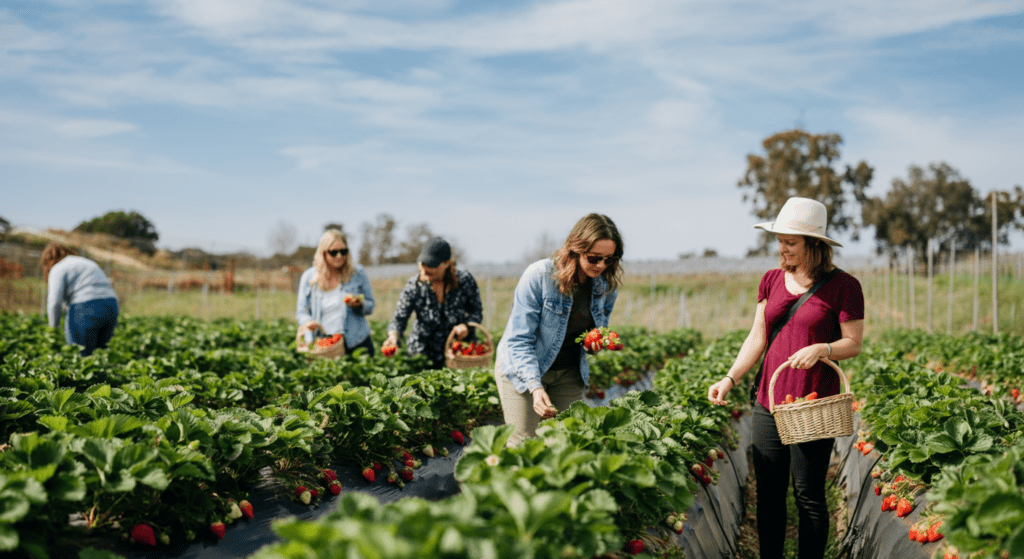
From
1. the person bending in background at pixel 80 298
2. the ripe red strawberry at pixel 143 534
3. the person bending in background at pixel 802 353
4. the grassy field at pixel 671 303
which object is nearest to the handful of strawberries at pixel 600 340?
the person bending in background at pixel 802 353

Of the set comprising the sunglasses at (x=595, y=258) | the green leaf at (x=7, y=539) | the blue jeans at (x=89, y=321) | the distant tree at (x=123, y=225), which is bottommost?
the green leaf at (x=7, y=539)

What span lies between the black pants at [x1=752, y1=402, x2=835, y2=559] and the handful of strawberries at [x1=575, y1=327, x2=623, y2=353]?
0.83m

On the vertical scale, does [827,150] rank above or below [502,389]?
above

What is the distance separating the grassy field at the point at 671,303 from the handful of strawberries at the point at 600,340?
1666 cm

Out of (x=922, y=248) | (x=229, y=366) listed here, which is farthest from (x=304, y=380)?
(x=922, y=248)

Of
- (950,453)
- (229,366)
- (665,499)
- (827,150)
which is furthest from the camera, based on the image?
(827,150)

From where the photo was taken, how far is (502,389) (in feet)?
12.4

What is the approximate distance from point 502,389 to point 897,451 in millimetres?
2041

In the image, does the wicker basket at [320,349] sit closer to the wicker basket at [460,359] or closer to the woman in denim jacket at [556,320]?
the wicker basket at [460,359]

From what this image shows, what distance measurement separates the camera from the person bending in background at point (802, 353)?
3.43 meters

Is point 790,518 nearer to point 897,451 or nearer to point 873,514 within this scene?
point 873,514

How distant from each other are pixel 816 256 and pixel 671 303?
85.7 ft

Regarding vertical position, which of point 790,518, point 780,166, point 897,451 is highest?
point 780,166

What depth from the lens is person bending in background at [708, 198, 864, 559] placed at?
3428 millimetres
